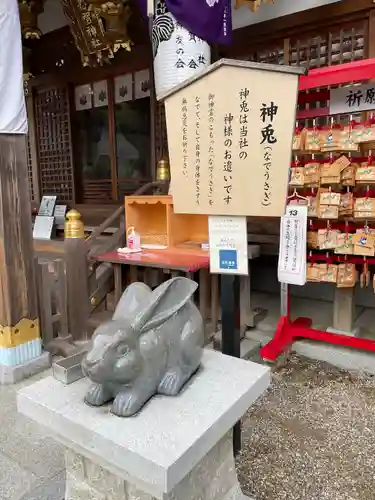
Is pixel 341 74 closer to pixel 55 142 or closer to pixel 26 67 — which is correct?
pixel 55 142

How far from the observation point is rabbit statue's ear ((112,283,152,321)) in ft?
6.24

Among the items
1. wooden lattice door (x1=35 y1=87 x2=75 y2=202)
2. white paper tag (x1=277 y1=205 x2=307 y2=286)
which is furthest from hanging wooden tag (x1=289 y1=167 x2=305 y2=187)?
wooden lattice door (x1=35 y1=87 x2=75 y2=202)

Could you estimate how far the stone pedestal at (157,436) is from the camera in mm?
1465

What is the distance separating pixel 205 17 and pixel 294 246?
2578 mm

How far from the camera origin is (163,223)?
5266mm

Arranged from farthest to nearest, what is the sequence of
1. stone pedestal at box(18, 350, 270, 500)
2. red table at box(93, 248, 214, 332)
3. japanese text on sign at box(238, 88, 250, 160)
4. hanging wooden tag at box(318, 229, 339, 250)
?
red table at box(93, 248, 214, 332) → hanging wooden tag at box(318, 229, 339, 250) → japanese text on sign at box(238, 88, 250, 160) → stone pedestal at box(18, 350, 270, 500)

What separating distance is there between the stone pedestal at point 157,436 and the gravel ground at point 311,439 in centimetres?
36

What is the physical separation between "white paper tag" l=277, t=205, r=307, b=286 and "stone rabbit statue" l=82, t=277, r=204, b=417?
5.63 ft

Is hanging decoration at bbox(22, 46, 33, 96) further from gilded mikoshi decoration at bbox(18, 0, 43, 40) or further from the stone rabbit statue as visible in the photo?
the stone rabbit statue

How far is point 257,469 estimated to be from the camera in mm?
2381

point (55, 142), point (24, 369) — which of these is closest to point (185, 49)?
point (24, 369)

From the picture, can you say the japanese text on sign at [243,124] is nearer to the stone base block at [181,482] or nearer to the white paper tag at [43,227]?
the stone base block at [181,482]

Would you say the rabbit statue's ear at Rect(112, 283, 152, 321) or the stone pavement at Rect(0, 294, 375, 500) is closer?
the rabbit statue's ear at Rect(112, 283, 152, 321)

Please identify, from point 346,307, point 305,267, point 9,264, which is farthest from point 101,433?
point 346,307
